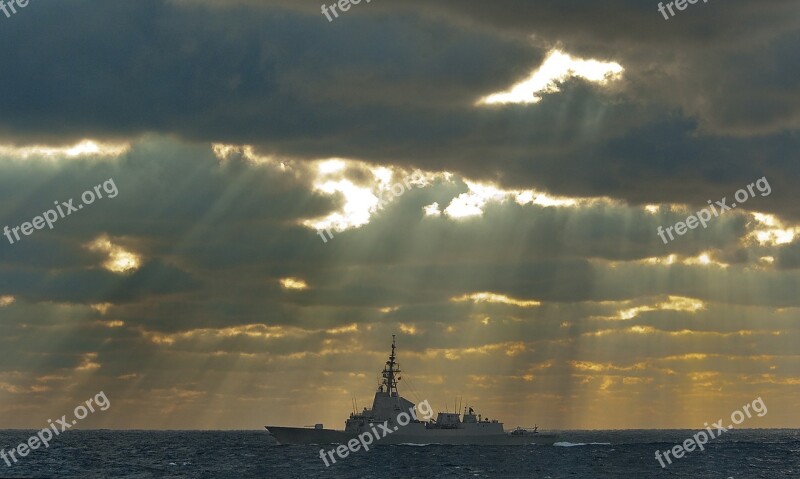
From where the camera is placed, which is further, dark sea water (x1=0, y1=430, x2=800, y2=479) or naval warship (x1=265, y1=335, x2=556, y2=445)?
naval warship (x1=265, y1=335, x2=556, y2=445)

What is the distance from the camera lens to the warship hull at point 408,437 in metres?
149

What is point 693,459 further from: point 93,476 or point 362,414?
point 93,476

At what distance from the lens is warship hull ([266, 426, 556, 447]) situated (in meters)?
149

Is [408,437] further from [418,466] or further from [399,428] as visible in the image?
[418,466]

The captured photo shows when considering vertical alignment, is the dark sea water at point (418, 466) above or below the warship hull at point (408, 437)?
below

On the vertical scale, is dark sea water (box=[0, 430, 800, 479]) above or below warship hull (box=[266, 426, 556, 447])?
below

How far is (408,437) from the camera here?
5842 inches

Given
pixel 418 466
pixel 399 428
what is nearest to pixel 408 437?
pixel 399 428

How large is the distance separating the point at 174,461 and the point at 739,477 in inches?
2953

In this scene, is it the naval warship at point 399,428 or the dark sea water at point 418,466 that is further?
the naval warship at point 399,428

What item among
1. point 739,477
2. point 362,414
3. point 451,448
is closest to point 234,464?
point 362,414

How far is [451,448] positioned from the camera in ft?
528

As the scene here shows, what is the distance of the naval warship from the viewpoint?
14400 centimetres

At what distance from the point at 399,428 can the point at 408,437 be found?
12.5 feet
